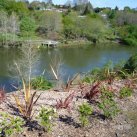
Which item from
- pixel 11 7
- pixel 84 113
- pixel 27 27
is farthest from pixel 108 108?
pixel 11 7

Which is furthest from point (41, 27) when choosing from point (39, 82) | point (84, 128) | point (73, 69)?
point (84, 128)

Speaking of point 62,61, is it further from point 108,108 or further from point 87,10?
point 87,10

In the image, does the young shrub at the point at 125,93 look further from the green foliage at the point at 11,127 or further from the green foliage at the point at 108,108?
the green foliage at the point at 11,127

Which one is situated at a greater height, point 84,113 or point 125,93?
point 84,113

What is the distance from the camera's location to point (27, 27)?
162 feet

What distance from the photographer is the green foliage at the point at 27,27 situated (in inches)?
1909

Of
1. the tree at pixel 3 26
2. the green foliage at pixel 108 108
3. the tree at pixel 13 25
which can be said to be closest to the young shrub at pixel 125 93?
the green foliage at pixel 108 108

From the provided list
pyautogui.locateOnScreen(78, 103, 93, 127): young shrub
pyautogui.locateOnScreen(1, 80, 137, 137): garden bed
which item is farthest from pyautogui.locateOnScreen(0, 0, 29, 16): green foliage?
pyautogui.locateOnScreen(78, 103, 93, 127): young shrub

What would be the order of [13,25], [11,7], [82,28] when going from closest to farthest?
[13,25], [11,7], [82,28]

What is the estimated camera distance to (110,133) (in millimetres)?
5762

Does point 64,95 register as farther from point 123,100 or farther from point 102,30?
point 102,30

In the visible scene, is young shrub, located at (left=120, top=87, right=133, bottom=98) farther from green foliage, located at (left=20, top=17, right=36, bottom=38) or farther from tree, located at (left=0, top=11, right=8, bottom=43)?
green foliage, located at (left=20, top=17, right=36, bottom=38)

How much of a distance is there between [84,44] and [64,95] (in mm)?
47004

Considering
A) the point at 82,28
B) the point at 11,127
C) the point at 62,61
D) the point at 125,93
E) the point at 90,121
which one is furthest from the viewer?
the point at 82,28
